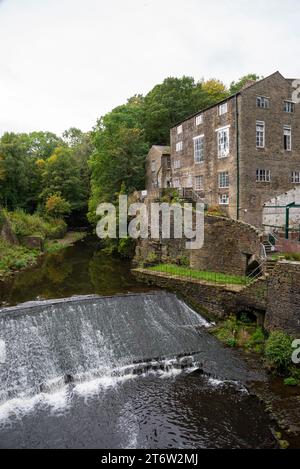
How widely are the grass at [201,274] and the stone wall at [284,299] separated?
311cm

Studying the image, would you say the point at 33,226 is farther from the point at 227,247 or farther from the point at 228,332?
the point at 228,332

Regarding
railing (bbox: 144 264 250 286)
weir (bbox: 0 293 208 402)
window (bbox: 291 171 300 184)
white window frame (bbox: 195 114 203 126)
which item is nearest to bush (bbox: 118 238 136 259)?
railing (bbox: 144 264 250 286)

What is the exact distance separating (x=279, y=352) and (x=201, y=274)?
8435mm

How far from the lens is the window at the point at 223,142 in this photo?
28.8 meters

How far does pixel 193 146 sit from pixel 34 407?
26270mm

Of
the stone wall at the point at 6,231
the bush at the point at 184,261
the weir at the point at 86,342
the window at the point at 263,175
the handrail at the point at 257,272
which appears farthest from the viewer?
the stone wall at the point at 6,231

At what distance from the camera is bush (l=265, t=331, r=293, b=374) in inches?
587

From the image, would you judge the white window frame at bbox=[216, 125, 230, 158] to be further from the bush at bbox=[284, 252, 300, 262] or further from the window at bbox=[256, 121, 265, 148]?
the bush at bbox=[284, 252, 300, 262]

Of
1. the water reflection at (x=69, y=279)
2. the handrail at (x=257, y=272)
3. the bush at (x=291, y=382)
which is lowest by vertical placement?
Answer: the bush at (x=291, y=382)

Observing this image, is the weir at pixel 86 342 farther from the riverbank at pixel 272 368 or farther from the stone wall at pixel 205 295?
the riverbank at pixel 272 368

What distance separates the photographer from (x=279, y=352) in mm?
15188

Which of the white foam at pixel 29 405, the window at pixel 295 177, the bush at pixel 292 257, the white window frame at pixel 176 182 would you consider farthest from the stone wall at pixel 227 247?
the white window frame at pixel 176 182

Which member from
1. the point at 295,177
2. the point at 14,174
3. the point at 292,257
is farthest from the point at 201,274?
the point at 14,174

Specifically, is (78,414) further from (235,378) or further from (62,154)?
(62,154)
